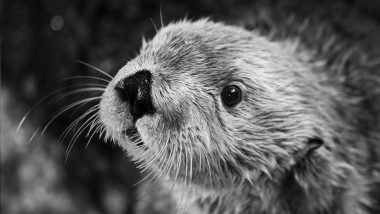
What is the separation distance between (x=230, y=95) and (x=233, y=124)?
119 millimetres

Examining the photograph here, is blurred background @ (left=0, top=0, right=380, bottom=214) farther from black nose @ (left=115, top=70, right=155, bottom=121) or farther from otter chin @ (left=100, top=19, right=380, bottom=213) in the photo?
black nose @ (left=115, top=70, right=155, bottom=121)

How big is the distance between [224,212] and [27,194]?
5.75ft

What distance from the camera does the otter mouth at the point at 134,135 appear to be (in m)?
1.90

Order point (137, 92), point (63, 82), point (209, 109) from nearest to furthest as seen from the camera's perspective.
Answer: point (137, 92), point (209, 109), point (63, 82)

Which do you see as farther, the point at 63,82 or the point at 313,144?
the point at 63,82

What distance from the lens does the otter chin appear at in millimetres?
1839

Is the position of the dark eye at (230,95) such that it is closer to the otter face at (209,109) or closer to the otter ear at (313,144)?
the otter face at (209,109)

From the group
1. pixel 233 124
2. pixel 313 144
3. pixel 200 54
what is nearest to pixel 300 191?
pixel 313 144

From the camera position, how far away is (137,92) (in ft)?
5.77

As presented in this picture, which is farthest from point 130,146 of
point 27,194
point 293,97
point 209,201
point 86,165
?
point 27,194

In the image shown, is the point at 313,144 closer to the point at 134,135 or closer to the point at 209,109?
the point at 209,109

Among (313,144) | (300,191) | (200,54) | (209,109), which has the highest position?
(200,54)

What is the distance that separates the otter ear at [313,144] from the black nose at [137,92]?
685 mm

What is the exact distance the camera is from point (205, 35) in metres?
2.06
